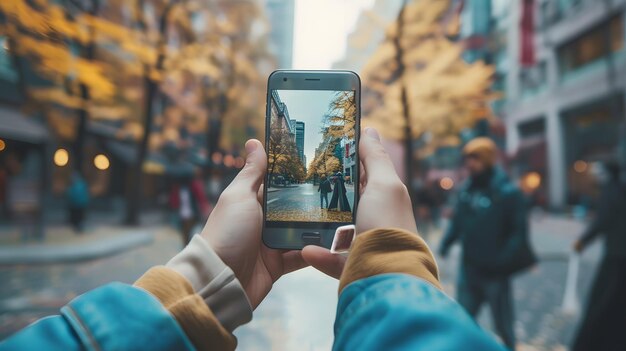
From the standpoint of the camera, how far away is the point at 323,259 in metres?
1.21

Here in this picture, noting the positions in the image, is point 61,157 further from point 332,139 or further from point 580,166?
point 580,166

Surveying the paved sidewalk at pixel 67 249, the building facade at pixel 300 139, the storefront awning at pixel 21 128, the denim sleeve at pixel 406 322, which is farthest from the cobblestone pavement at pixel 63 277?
the storefront awning at pixel 21 128

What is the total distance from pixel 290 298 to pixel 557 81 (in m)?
12.7

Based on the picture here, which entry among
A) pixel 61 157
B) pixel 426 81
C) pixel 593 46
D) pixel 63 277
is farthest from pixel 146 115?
pixel 593 46

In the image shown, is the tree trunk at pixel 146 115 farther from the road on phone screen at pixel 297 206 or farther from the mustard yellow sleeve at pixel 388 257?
the mustard yellow sleeve at pixel 388 257

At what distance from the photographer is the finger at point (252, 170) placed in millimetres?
→ 1229

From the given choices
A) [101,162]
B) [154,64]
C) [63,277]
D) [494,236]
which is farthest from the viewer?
[101,162]

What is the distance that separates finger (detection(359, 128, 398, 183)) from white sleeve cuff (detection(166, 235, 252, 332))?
439 mm

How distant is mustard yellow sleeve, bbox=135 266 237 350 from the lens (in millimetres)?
754

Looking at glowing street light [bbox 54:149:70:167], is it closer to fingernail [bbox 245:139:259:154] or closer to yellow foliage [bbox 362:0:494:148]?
yellow foliage [bbox 362:0:494:148]

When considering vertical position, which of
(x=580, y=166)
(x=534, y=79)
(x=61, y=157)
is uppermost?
(x=534, y=79)

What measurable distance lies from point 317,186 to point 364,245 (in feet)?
1.43

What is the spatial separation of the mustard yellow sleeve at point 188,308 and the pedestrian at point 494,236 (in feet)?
9.43

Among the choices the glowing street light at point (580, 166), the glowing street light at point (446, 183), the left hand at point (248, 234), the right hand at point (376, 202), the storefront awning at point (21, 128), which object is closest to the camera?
the right hand at point (376, 202)
